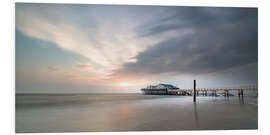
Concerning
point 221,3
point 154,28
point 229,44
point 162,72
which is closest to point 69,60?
point 154,28

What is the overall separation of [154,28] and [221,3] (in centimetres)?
152

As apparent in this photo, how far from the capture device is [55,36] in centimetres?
347

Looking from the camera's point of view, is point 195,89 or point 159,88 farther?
point 159,88

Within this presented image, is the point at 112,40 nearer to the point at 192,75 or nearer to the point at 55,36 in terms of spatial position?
the point at 55,36

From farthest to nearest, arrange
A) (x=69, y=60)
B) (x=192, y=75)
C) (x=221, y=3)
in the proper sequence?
(x=192, y=75) → (x=69, y=60) → (x=221, y=3)

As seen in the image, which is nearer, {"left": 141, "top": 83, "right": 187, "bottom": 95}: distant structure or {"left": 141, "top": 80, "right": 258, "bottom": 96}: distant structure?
{"left": 141, "top": 80, "right": 258, "bottom": 96}: distant structure

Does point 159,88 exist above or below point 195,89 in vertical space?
below

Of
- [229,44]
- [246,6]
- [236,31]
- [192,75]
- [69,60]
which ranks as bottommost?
[192,75]

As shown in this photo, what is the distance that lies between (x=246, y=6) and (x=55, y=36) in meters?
4.40

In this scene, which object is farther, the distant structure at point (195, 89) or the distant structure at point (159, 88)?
the distant structure at point (159, 88)

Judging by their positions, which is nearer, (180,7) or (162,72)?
(180,7)
